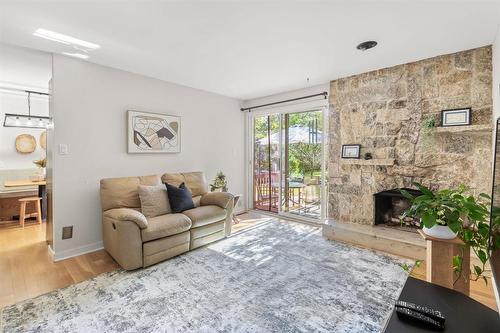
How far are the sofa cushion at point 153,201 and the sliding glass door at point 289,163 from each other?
2.35 meters

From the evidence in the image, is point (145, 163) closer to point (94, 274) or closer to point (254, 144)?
point (94, 274)

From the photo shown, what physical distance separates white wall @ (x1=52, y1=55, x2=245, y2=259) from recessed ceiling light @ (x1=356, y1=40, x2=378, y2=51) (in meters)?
2.72

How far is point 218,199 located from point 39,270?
214cm

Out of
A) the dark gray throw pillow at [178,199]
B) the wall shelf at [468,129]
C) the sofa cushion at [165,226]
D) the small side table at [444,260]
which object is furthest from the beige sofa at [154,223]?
the wall shelf at [468,129]

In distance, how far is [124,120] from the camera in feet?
11.1

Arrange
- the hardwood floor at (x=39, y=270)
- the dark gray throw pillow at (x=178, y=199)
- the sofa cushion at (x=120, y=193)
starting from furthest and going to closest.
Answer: the dark gray throw pillow at (x=178, y=199) → the sofa cushion at (x=120, y=193) → the hardwood floor at (x=39, y=270)

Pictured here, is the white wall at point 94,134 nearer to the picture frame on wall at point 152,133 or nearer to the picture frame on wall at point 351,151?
the picture frame on wall at point 152,133

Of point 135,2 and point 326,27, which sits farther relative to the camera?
point 326,27

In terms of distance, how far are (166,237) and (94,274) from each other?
2.56 feet

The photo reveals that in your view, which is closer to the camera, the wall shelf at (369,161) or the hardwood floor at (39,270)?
the hardwood floor at (39,270)

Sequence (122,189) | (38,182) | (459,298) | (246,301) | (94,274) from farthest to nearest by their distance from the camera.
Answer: (38,182) → (122,189) → (94,274) → (246,301) → (459,298)

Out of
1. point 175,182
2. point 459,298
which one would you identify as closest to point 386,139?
point 459,298

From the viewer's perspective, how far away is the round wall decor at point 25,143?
16.1 ft

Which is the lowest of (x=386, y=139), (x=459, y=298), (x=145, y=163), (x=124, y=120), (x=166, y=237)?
(x=166, y=237)
